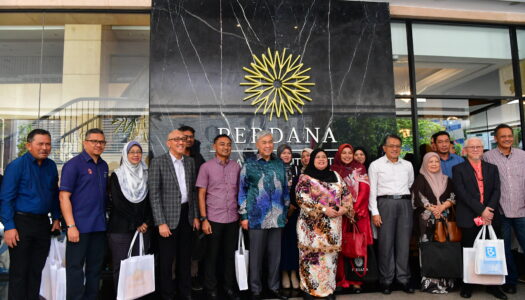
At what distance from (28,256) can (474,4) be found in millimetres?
6496

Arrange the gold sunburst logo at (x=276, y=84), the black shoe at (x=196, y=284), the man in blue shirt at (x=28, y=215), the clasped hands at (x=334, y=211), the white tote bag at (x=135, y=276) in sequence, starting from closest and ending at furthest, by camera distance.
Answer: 1. the man in blue shirt at (x=28, y=215)
2. the white tote bag at (x=135, y=276)
3. the clasped hands at (x=334, y=211)
4. the black shoe at (x=196, y=284)
5. the gold sunburst logo at (x=276, y=84)

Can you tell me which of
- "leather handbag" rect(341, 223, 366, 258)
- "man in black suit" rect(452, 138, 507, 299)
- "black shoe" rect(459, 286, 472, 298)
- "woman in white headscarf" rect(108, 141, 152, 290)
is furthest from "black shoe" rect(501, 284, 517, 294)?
"woman in white headscarf" rect(108, 141, 152, 290)

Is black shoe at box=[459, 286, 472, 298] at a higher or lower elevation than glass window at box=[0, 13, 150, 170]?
lower

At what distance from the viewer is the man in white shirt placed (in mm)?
3488

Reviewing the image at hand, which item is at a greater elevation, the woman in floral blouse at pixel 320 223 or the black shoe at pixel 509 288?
the woman in floral blouse at pixel 320 223

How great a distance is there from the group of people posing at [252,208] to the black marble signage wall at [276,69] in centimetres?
60

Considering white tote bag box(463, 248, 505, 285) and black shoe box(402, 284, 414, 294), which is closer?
white tote bag box(463, 248, 505, 285)

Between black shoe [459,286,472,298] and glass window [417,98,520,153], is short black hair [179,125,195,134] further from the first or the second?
black shoe [459,286,472,298]

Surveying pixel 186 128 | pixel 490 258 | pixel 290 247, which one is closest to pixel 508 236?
pixel 490 258

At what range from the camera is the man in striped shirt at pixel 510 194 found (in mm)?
3449

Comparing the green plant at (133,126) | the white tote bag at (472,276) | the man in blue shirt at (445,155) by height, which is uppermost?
the green plant at (133,126)

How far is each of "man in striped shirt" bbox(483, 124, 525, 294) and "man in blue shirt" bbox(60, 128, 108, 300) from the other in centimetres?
414

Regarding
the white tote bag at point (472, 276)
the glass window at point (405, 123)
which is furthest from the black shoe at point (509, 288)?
the glass window at point (405, 123)

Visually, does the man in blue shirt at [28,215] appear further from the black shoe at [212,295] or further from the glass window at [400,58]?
the glass window at [400,58]
